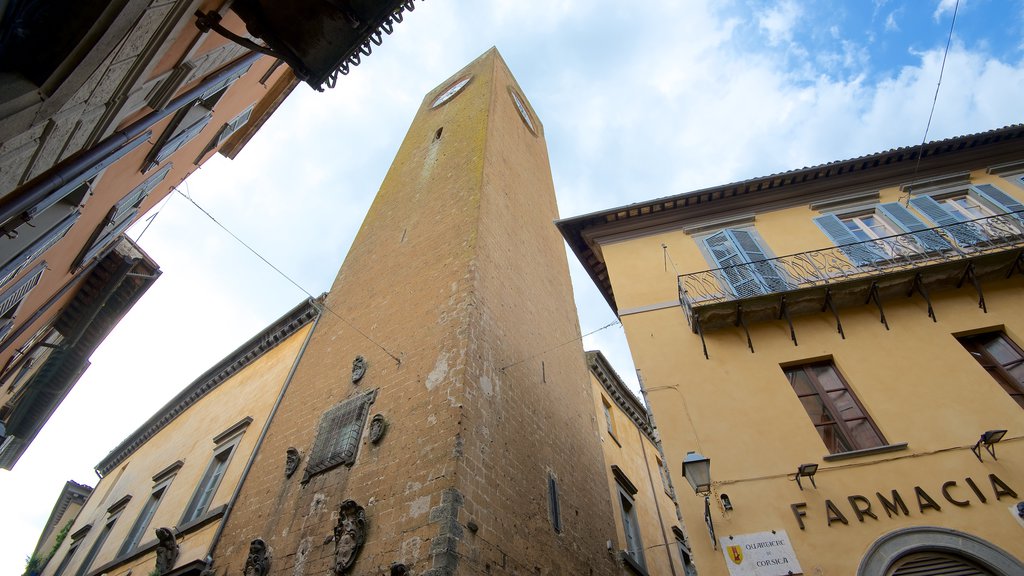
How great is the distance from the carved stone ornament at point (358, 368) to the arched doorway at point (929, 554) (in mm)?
6753

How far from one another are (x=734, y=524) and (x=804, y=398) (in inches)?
76.0

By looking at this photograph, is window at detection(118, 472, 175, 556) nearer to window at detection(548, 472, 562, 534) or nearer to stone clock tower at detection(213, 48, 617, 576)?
stone clock tower at detection(213, 48, 617, 576)

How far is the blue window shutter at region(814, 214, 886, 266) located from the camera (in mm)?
7152

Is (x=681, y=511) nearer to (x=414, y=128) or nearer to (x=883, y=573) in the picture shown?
(x=883, y=573)

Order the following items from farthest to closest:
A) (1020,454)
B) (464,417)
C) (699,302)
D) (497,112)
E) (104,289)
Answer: (497,112), (104,289), (699,302), (464,417), (1020,454)

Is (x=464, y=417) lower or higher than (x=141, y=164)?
lower

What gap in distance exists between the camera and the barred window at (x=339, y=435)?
6.61 m

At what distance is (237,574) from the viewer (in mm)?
6629

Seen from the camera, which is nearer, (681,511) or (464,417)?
(681,511)

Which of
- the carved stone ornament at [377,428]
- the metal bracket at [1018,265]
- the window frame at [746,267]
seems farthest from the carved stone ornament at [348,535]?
the metal bracket at [1018,265]

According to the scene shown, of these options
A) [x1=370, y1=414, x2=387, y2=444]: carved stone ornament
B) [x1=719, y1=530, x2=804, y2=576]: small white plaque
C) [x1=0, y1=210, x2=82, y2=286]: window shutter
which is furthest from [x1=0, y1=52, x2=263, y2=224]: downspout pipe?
[x1=719, y1=530, x2=804, y2=576]: small white plaque

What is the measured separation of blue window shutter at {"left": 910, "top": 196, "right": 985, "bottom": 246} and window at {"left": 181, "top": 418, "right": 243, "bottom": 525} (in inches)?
513

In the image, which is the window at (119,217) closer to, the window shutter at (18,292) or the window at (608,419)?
the window shutter at (18,292)

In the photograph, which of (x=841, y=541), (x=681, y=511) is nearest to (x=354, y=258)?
(x=681, y=511)
